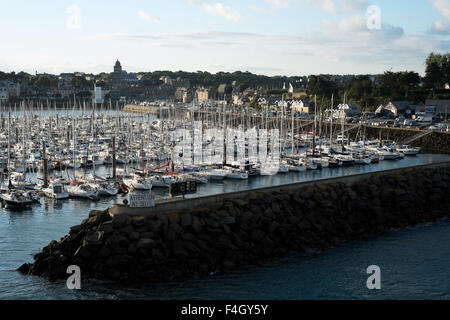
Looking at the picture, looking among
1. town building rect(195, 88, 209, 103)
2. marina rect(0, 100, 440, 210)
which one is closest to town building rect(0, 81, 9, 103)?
town building rect(195, 88, 209, 103)

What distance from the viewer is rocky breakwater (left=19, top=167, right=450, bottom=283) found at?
22141 millimetres

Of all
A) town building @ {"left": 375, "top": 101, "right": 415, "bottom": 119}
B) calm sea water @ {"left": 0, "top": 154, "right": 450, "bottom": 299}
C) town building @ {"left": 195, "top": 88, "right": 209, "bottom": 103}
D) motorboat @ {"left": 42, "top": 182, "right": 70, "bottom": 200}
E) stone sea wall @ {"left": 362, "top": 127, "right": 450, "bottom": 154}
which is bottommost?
calm sea water @ {"left": 0, "top": 154, "right": 450, "bottom": 299}

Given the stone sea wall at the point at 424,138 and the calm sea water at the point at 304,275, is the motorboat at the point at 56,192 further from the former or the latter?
the stone sea wall at the point at 424,138

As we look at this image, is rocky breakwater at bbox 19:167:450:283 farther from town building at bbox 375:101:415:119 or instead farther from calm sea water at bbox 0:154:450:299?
town building at bbox 375:101:415:119

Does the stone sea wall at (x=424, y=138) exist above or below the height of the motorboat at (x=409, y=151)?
above

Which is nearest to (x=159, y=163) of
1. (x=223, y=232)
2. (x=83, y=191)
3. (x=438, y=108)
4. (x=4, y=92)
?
(x=83, y=191)

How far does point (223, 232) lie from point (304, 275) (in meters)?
4.18

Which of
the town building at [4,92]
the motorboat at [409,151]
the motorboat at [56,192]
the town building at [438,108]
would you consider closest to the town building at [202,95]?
the town building at [4,92]

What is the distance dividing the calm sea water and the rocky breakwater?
2.53ft

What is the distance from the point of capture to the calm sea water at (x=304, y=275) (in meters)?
20.9

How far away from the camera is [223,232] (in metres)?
24.4

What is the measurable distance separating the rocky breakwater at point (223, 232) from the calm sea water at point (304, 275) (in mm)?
770
